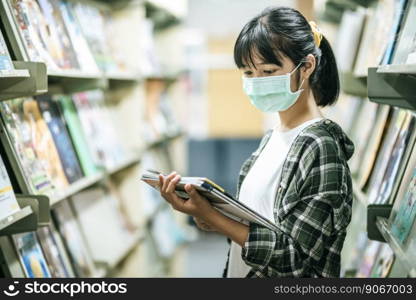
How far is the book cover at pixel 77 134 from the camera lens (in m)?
2.46

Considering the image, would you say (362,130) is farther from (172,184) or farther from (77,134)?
(172,184)

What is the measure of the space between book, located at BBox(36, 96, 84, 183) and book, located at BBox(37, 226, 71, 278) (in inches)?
9.6

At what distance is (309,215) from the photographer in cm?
140

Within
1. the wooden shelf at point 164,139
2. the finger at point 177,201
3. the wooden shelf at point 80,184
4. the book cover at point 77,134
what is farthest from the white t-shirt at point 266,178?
the wooden shelf at point 164,139

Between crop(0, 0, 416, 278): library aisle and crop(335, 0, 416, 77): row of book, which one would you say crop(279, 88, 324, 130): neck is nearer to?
crop(0, 0, 416, 278): library aisle

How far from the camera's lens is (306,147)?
145 cm

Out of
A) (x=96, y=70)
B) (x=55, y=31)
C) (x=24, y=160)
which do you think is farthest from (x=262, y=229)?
(x=96, y=70)

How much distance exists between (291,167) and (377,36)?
112 cm

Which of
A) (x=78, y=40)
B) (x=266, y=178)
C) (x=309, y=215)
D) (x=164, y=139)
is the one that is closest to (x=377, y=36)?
(x=266, y=178)

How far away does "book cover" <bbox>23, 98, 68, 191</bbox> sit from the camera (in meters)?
2.04

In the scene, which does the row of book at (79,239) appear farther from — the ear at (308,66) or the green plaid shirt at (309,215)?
the ear at (308,66)

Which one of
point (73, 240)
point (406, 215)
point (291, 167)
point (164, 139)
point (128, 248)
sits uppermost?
point (291, 167)

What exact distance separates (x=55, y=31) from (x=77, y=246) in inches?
38.0

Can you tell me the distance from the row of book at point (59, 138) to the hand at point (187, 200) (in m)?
0.57
